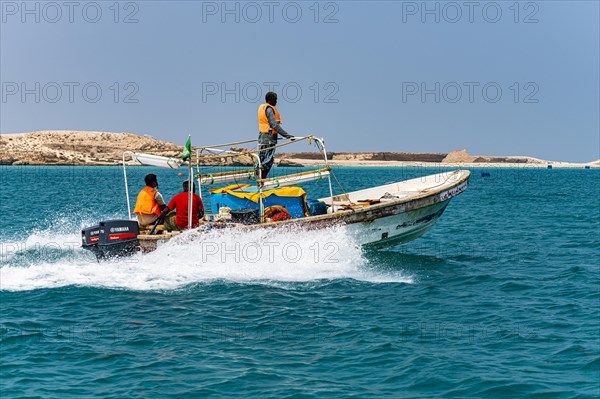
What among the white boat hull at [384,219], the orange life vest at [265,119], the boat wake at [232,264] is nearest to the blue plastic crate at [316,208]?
the white boat hull at [384,219]

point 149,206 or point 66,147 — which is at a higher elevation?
point 66,147

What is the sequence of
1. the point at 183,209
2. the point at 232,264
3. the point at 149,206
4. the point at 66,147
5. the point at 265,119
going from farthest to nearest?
the point at 66,147 < the point at 265,119 < the point at 149,206 < the point at 183,209 < the point at 232,264

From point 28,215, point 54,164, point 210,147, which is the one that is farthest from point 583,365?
point 54,164

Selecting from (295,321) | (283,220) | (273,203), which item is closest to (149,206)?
(273,203)

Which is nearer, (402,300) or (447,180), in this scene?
(402,300)

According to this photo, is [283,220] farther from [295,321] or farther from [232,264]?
[295,321]

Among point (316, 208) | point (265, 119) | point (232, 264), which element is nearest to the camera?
point (232, 264)

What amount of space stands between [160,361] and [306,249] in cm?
656

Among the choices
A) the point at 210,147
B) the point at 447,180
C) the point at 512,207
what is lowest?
the point at 512,207

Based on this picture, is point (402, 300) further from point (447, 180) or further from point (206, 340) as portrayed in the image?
point (447, 180)

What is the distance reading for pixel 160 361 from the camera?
30.7 ft

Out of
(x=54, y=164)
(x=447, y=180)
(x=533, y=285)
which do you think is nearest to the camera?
(x=533, y=285)

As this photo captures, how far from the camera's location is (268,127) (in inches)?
672

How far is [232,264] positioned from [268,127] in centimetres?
384
